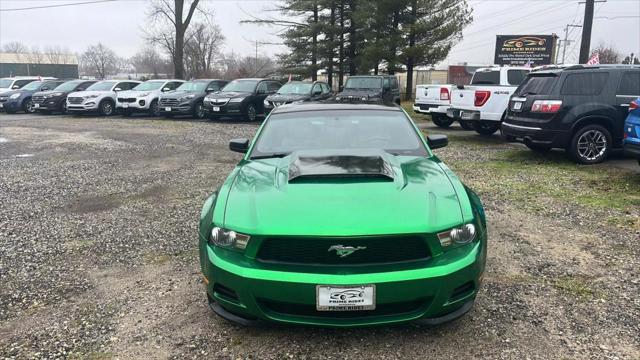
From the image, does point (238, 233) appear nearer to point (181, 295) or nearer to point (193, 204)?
point (181, 295)

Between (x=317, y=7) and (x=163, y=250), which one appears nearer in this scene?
(x=163, y=250)

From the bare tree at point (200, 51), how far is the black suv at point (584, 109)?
143 ft

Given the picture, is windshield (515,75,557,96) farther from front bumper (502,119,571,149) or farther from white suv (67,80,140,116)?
white suv (67,80,140,116)

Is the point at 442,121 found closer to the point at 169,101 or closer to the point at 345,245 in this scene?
the point at 169,101

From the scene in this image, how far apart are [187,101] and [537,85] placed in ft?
44.0

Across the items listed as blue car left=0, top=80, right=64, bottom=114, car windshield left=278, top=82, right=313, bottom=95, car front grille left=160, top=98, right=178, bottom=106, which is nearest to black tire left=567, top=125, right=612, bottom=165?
car windshield left=278, top=82, right=313, bottom=95

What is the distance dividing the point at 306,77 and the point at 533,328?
101 feet

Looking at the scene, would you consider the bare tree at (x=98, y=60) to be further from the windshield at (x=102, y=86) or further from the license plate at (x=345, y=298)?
the license plate at (x=345, y=298)

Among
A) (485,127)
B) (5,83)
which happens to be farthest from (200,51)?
(485,127)

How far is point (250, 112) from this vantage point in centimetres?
1747

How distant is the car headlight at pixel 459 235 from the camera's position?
9.10ft

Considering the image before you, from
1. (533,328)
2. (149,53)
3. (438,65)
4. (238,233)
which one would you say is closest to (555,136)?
(533,328)

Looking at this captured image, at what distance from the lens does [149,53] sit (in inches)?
→ 3014


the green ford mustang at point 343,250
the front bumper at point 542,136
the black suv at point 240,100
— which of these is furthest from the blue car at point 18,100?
the green ford mustang at point 343,250
